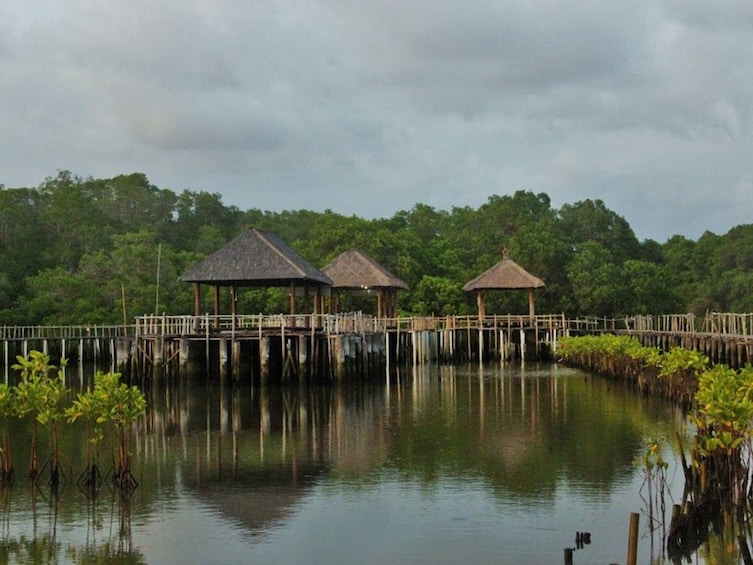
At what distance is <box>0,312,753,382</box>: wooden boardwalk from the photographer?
32.5 meters

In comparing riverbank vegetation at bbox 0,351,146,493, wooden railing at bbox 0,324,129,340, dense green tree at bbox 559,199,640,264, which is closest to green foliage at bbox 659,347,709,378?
riverbank vegetation at bbox 0,351,146,493

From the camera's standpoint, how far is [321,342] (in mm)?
33500

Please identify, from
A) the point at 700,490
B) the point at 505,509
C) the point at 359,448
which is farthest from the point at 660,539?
the point at 359,448

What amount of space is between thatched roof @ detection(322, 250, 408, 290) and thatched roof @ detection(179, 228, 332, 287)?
9.02 metres

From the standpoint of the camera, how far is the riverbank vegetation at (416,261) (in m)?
53.1

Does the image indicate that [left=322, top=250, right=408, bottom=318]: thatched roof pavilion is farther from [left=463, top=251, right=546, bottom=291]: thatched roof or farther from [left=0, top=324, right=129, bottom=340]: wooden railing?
[left=0, top=324, right=129, bottom=340]: wooden railing

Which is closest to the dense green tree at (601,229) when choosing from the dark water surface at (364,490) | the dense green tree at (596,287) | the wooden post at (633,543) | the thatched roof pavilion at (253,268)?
the dense green tree at (596,287)

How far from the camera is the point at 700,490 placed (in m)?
12.6

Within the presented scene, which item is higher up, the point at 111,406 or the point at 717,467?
the point at 111,406

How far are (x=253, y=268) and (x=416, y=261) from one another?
24.5 m

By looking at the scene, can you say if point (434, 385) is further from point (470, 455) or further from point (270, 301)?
point (270, 301)

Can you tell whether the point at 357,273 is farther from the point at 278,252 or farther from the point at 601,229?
the point at 601,229

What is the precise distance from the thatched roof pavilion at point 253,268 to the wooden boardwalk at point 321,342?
4.53 ft

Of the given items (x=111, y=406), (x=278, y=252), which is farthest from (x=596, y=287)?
(x=111, y=406)
